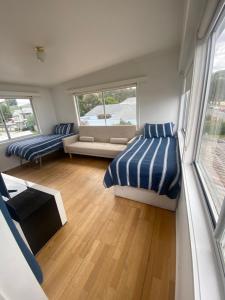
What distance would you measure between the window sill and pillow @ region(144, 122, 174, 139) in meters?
2.29

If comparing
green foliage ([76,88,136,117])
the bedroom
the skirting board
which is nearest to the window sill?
the bedroom

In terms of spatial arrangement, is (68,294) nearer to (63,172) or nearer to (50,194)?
(50,194)

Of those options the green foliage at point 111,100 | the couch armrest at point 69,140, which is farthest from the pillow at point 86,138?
the green foliage at point 111,100

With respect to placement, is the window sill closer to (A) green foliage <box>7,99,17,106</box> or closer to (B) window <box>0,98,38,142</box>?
(B) window <box>0,98,38,142</box>

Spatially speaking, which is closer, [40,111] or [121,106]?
[121,106]

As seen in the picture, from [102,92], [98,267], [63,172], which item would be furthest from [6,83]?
[98,267]

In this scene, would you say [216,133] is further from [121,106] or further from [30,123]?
[30,123]

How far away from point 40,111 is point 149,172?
425cm

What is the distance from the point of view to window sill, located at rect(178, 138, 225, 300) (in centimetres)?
49

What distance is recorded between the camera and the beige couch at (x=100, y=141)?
131 inches

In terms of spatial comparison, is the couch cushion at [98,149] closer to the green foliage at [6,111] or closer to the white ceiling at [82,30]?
the green foliage at [6,111]

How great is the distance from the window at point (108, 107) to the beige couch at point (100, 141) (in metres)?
0.31

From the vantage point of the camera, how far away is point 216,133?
94 cm

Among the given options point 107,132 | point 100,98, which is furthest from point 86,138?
point 100,98
